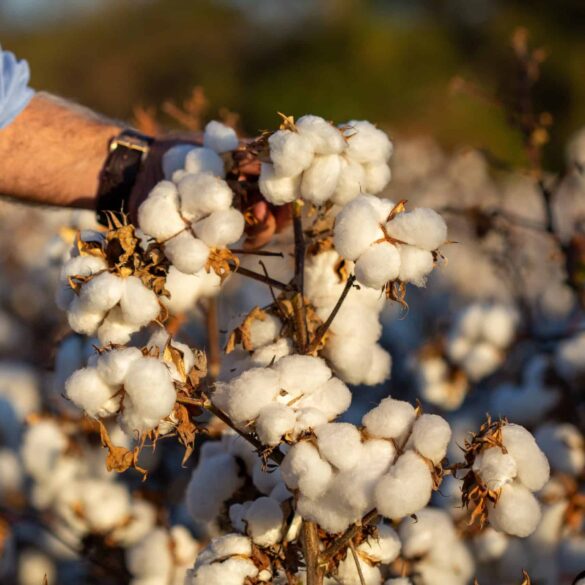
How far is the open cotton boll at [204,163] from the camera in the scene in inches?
55.8

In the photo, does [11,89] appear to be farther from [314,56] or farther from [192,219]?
[314,56]

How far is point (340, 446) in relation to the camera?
1179mm

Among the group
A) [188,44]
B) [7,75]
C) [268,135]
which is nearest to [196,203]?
[268,135]

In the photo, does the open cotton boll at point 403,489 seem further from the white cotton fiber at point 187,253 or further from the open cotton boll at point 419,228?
the white cotton fiber at point 187,253

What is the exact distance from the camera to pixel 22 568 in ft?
8.30

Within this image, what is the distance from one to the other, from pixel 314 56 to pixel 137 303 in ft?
50.9

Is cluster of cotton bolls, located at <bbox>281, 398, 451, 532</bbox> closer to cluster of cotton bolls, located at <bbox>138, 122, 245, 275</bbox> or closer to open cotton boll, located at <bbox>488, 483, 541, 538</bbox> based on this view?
open cotton boll, located at <bbox>488, 483, 541, 538</bbox>

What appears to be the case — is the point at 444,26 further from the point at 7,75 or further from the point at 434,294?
the point at 7,75

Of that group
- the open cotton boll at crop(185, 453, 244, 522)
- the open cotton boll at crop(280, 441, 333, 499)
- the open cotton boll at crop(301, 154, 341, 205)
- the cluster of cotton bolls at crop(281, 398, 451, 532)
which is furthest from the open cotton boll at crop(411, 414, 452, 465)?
the open cotton boll at crop(185, 453, 244, 522)

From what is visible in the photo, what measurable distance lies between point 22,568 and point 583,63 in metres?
12.9

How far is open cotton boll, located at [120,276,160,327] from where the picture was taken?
1.23 m

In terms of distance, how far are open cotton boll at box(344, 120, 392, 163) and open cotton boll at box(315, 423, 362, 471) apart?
37cm

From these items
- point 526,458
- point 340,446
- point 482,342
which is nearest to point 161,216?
point 340,446

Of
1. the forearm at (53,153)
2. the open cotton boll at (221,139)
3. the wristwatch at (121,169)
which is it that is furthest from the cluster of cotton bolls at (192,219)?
the forearm at (53,153)
